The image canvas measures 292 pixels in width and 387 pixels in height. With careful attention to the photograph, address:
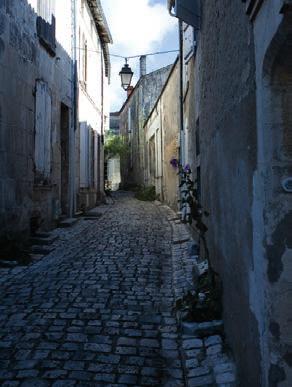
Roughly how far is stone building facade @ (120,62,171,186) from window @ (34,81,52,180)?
13.4m

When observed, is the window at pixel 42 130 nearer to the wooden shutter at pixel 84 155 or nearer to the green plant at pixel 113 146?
the wooden shutter at pixel 84 155

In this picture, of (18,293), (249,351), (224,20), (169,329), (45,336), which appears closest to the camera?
(249,351)

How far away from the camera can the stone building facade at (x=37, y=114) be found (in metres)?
6.60

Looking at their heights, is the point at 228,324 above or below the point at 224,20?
below

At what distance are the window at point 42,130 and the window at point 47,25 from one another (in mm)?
854

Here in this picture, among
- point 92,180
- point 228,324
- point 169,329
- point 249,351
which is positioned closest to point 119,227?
point 92,180

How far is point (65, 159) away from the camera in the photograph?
35.4 feet

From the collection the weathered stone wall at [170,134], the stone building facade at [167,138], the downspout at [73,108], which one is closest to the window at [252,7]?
the stone building facade at [167,138]

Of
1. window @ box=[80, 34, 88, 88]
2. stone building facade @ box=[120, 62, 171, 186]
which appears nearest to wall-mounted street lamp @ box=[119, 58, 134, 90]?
window @ box=[80, 34, 88, 88]

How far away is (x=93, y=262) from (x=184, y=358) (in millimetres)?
3179

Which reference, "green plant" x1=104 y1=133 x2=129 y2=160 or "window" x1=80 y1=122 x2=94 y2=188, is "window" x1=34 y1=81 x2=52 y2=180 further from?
"green plant" x1=104 y1=133 x2=129 y2=160

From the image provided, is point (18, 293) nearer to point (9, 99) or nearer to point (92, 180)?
point (9, 99)

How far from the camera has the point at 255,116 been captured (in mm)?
2029

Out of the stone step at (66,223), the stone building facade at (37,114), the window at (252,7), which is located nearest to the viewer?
the window at (252,7)
